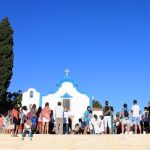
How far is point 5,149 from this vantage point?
52.4ft

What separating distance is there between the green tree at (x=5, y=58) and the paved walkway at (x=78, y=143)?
20599 mm

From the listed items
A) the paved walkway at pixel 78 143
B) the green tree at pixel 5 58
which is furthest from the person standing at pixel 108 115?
the green tree at pixel 5 58

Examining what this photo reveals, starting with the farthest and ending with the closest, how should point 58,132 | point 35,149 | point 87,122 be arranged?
point 87,122 → point 58,132 → point 35,149

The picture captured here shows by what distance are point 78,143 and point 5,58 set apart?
24384 mm

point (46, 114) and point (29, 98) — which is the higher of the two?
point (29, 98)

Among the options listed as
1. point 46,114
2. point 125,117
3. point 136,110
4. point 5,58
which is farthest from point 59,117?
point 5,58

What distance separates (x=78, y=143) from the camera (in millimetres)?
16938

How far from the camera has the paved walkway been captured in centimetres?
1616

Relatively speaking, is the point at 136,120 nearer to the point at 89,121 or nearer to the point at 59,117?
the point at 89,121

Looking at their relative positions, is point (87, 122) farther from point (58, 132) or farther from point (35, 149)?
point (35, 149)

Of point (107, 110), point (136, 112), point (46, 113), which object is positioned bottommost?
point (46, 113)

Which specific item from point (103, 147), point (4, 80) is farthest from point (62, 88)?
point (103, 147)

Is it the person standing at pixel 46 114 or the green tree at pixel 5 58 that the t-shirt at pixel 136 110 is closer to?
the person standing at pixel 46 114

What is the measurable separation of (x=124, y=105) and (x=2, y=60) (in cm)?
2128
